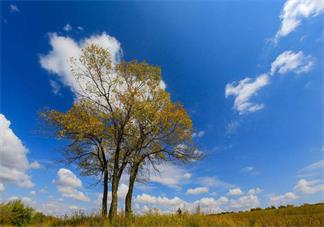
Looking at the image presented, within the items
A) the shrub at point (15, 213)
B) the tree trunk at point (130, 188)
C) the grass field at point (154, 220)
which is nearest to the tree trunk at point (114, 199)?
the grass field at point (154, 220)

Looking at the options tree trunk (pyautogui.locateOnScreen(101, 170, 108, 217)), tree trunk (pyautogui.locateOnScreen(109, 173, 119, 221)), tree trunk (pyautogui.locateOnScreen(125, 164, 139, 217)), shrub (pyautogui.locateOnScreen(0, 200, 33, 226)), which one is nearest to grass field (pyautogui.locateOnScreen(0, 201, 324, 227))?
shrub (pyautogui.locateOnScreen(0, 200, 33, 226))

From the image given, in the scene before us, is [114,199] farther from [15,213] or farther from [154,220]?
[15,213]

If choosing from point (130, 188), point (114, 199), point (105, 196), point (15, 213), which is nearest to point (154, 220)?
point (114, 199)

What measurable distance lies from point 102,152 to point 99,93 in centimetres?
494

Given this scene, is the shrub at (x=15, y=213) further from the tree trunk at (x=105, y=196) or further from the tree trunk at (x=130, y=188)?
the tree trunk at (x=130, y=188)

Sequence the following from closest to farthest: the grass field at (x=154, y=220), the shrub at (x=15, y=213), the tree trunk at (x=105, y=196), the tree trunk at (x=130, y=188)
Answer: the grass field at (x=154, y=220) < the shrub at (x=15, y=213) < the tree trunk at (x=105, y=196) < the tree trunk at (x=130, y=188)

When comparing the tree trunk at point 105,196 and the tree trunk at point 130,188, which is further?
the tree trunk at point 130,188

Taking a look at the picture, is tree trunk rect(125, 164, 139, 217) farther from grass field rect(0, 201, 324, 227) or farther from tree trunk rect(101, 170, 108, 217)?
grass field rect(0, 201, 324, 227)

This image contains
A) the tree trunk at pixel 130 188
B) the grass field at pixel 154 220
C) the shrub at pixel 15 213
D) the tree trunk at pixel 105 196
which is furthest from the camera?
the tree trunk at pixel 130 188

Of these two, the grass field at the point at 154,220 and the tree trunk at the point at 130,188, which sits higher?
the tree trunk at the point at 130,188

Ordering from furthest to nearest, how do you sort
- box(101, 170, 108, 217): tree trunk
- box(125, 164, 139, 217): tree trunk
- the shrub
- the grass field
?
box(125, 164, 139, 217): tree trunk → box(101, 170, 108, 217): tree trunk → the shrub → the grass field

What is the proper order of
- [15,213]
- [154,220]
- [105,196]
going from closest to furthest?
[154,220] < [15,213] < [105,196]

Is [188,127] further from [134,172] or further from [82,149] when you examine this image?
[82,149]

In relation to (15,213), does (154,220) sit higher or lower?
lower
